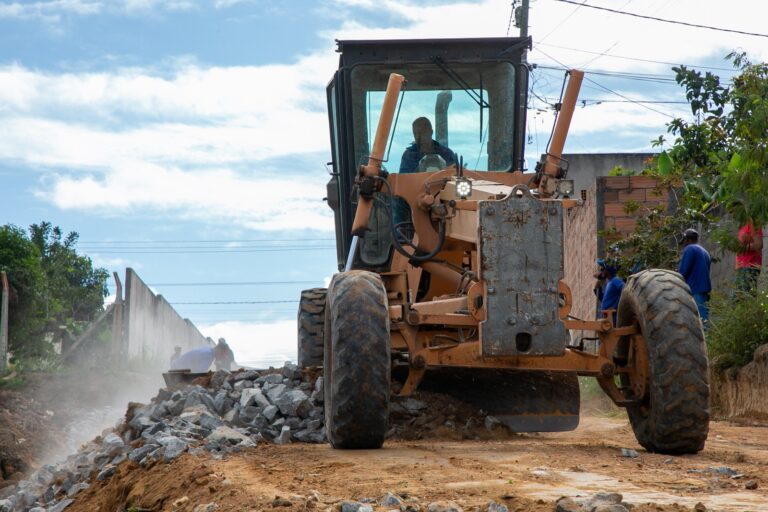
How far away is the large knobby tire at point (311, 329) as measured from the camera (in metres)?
11.1

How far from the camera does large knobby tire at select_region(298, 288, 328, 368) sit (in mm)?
11133

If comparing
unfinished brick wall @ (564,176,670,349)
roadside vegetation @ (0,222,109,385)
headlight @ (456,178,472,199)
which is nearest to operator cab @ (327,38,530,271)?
headlight @ (456,178,472,199)

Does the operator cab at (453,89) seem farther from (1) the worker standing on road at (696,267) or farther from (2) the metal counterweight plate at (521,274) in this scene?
(1) the worker standing on road at (696,267)

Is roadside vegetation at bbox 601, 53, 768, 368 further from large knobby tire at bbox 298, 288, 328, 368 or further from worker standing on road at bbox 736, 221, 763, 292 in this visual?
large knobby tire at bbox 298, 288, 328, 368

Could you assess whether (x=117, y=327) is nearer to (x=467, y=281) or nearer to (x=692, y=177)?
(x=692, y=177)

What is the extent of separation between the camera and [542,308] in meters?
7.60

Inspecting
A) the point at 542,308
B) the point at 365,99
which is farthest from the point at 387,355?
the point at 365,99

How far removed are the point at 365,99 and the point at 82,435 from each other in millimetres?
7884

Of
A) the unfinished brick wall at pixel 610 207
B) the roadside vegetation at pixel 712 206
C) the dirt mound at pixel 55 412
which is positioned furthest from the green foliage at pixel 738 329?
the dirt mound at pixel 55 412

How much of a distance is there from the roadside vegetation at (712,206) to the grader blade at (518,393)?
3699 millimetres

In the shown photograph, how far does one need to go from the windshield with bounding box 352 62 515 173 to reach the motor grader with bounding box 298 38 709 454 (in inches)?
0.5

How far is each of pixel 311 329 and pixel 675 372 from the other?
4.54 m

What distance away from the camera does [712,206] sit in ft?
53.2

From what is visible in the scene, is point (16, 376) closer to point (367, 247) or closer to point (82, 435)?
point (82, 435)
